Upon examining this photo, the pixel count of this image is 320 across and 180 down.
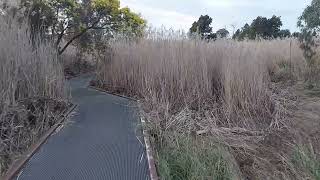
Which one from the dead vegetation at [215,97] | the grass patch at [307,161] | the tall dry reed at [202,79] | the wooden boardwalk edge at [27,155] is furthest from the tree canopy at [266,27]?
the wooden boardwalk edge at [27,155]

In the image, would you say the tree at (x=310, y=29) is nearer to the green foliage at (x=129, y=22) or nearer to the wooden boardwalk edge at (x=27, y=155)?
the green foliage at (x=129, y=22)

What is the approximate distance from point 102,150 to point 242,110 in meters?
2.35

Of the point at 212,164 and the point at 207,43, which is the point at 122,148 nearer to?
the point at 212,164

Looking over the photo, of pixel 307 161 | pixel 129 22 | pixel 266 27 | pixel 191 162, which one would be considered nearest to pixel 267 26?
pixel 266 27

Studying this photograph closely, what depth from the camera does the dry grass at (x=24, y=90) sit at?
4188 mm

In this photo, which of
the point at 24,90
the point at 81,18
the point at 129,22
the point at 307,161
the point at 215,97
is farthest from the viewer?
→ the point at 129,22

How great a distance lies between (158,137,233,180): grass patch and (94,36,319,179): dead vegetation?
0.37 feet

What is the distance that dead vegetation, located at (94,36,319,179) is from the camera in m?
4.68

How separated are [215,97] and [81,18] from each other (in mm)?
3851

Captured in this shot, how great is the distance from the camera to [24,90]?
5.19m

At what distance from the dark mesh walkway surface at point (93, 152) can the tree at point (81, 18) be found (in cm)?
309

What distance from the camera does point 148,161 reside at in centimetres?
374

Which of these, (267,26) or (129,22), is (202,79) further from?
(267,26)

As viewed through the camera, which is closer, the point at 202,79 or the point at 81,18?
the point at 202,79
